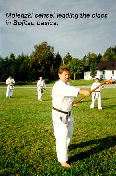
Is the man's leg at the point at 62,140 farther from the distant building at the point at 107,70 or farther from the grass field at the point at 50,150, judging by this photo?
the distant building at the point at 107,70

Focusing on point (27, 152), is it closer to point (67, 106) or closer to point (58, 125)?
point (58, 125)

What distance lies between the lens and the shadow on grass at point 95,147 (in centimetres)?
A: 457

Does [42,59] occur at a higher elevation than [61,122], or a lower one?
higher

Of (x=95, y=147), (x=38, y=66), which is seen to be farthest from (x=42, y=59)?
(x=95, y=147)

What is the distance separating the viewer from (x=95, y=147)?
5219mm

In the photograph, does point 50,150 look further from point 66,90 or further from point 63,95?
point 66,90

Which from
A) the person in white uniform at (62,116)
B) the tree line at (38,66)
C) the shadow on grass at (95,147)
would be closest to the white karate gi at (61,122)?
the person in white uniform at (62,116)

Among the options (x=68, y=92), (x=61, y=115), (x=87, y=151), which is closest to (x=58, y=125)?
(x=61, y=115)

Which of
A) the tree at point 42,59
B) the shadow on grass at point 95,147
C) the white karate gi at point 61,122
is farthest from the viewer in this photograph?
the tree at point 42,59

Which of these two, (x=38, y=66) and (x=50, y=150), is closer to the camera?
(x=50, y=150)

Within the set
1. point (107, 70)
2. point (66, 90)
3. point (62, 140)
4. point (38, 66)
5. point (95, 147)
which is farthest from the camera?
point (107, 70)

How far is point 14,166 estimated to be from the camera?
162 inches

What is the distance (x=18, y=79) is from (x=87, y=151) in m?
56.1

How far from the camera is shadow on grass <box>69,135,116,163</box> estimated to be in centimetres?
457
